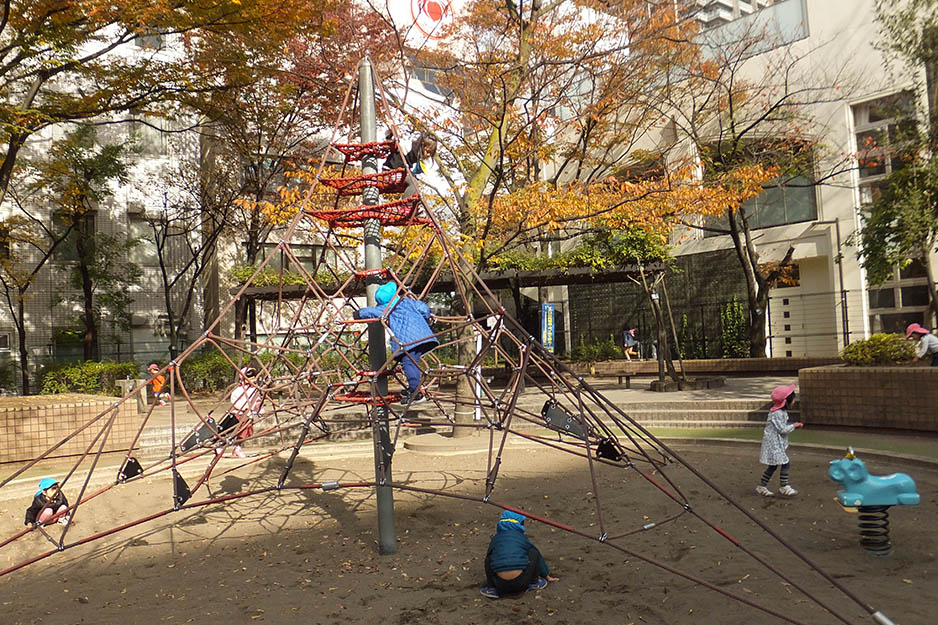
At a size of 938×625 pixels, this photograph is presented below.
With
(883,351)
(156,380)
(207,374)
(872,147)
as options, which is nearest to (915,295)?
(872,147)

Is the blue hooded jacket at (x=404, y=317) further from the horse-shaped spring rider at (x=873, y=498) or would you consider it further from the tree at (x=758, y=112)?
the tree at (x=758, y=112)

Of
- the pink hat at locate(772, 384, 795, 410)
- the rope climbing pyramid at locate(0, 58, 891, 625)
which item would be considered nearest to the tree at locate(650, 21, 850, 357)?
the pink hat at locate(772, 384, 795, 410)

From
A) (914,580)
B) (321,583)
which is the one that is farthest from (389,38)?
(914,580)

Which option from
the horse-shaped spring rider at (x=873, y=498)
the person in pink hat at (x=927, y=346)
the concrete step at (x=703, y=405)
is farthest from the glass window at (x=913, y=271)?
the horse-shaped spring rider at (x=873, y=498)

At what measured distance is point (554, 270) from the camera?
15.7 meters

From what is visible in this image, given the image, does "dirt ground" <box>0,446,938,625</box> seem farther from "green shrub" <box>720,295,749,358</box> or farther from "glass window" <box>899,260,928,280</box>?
"green shrub" <box>720,295,749,358</box>

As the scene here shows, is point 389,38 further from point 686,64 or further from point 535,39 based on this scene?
point 686,64

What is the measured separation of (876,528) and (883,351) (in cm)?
654

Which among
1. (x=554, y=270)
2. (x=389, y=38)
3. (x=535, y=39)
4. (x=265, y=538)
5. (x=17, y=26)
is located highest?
(x=389, y=38)

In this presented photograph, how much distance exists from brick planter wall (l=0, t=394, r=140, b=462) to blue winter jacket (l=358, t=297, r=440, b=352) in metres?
6.25

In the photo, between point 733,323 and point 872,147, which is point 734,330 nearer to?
point 733,323

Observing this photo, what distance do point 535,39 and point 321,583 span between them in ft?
34.4

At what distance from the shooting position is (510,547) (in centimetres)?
478

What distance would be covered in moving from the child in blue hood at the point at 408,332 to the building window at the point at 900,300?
53.5ft
